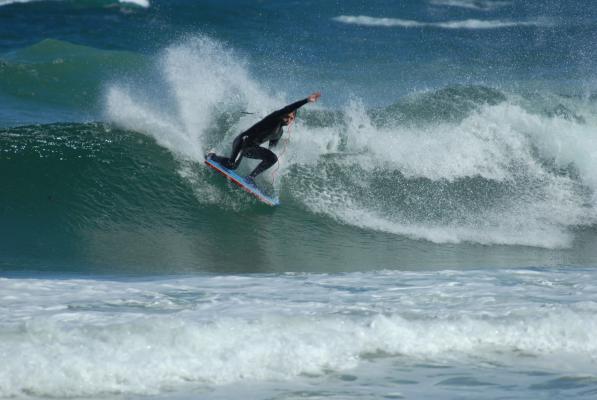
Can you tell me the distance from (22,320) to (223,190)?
4621 mm

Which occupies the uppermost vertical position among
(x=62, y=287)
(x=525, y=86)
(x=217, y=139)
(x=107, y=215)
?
(x=525, y=86)

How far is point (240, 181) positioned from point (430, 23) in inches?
858

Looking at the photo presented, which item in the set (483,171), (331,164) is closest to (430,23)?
(483,171)

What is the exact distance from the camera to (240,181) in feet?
30.9

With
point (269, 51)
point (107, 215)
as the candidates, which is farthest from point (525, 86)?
point (107, 215)

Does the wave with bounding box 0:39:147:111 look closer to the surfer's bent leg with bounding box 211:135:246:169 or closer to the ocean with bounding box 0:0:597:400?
the ocean with bounding box 0:0:597:400

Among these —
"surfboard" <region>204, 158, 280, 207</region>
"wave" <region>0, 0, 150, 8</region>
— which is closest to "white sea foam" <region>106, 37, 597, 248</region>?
"surfboard" <region>204, 158, 280, 207</region>

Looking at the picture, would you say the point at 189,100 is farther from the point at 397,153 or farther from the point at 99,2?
the point at 99,2

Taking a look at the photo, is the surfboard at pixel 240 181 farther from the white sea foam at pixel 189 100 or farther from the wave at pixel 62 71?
the wave at pixel 62 71

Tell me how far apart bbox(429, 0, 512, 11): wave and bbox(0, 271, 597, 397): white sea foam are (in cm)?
2712

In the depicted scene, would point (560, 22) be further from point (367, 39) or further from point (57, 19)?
point (57, 19)

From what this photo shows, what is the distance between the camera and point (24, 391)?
4.61 meters

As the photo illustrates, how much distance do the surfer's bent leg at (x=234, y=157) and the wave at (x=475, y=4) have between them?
81.7ft

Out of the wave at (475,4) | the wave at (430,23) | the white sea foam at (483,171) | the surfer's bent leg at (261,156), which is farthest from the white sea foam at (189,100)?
the wave at (475,4)
